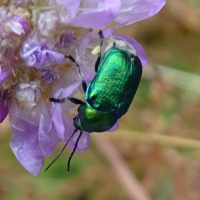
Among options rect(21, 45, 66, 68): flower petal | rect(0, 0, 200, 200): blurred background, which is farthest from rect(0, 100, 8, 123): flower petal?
rect(0, 0, 200, 200): blurred background

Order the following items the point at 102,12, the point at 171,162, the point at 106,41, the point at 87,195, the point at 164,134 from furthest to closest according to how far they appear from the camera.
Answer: the point at 87,195 → the point at 171,162 → the point at 164,134 → the point at 106,41 → the point at 102,12

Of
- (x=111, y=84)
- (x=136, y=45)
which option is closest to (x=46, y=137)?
(x=111, y=84)

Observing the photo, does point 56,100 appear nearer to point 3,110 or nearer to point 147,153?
point 3,110

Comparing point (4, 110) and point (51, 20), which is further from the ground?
point (51, 20)

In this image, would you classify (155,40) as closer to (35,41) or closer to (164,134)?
(164,134)

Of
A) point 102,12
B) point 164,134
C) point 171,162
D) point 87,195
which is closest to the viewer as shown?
point 102,12

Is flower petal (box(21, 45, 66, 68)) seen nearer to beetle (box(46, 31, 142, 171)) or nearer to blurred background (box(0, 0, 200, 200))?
beetle (box(46, 31, 142, 171))

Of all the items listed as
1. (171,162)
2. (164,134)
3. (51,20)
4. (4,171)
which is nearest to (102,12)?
(51,20)
